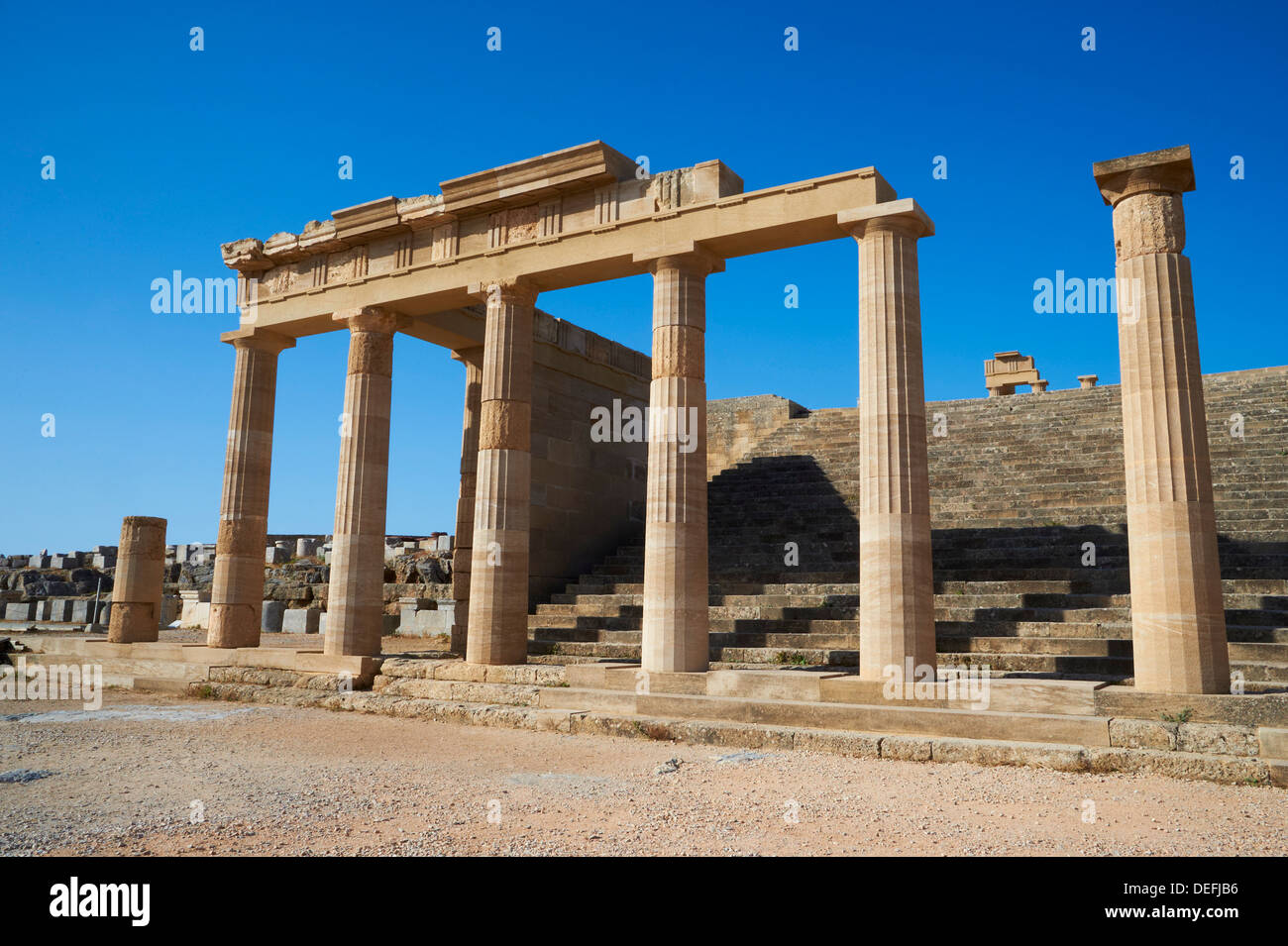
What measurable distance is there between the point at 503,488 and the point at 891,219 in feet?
21.4

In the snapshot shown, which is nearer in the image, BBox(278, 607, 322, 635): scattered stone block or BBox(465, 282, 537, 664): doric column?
BBox(465, 282, 537, 664): doric column

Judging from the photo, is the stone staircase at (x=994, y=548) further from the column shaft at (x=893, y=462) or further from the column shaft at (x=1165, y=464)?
the column shaft at (x=893, y=462)

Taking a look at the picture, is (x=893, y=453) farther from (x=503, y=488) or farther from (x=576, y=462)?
(x=576, y=462)

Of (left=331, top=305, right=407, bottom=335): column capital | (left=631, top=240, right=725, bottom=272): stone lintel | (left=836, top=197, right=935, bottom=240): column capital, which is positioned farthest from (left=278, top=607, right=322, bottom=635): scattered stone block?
(left=836, top=197, right=935, bottom=240): column capital

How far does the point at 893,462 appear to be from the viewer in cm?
1012

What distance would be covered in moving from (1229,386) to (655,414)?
14286mm

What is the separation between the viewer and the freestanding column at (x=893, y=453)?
9867 millimetres

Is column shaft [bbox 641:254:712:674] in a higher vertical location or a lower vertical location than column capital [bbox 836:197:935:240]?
lower

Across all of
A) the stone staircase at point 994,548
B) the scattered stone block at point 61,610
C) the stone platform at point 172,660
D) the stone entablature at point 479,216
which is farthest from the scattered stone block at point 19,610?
the stone staircase at point 994,548

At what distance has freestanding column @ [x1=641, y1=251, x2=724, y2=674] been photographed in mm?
11211

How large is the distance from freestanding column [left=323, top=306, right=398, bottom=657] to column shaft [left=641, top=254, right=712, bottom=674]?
5298 millimetres

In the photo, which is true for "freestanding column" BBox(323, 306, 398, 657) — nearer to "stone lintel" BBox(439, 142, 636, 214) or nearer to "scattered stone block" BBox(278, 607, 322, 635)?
"stone lintel" BBox(439, 142, 636, 214)

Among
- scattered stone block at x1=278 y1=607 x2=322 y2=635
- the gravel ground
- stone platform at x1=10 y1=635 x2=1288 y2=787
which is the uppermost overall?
scattered stone block at x1=278 y1=607 x2=322 y2=635
